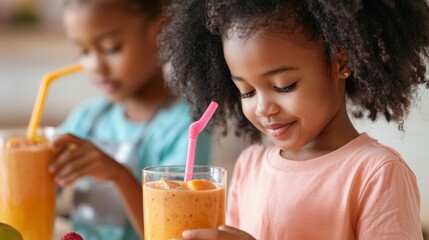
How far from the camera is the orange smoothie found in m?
0.80

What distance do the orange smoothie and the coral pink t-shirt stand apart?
108mm

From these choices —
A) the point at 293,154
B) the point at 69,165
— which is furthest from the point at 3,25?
the point at 293,154

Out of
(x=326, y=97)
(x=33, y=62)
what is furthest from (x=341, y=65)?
(x=33, y=62)

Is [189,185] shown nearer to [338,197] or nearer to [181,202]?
[181,202]

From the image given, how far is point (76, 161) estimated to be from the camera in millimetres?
1255

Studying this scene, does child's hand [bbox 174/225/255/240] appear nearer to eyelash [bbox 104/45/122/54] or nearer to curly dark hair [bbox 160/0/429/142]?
curly dark hair [bbox 160/0/429/142]

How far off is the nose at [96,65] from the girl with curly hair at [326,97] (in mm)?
658

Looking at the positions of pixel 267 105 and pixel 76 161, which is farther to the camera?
pixel 76 161

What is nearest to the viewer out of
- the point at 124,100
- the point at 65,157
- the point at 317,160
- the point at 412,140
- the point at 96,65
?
the point at 317,160

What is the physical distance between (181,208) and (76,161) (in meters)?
0.51

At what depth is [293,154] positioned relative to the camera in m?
0.94

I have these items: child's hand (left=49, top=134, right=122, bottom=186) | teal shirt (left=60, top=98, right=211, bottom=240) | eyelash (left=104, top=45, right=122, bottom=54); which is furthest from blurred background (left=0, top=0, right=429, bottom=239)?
child's hand (left=49, top=134, right=122, bottom=186)

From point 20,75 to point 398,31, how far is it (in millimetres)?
2836

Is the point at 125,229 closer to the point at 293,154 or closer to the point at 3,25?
the point at 293,154
